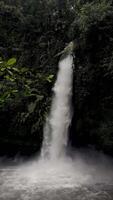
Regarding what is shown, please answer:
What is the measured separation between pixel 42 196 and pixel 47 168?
8.52ft

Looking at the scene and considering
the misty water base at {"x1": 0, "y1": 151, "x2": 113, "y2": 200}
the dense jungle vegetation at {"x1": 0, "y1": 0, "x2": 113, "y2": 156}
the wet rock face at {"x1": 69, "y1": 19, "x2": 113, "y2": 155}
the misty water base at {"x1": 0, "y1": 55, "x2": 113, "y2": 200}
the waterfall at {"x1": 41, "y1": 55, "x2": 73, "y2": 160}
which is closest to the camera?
the misty water base at {"x1": 0, "y1": 151, "x2": 113, "y2": 200}

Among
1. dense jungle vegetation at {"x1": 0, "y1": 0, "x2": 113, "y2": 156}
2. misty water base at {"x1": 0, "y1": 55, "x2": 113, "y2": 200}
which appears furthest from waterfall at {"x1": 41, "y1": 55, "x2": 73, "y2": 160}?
dense jungle vegetation at {"x1": 0, "y1": 0, "x2": 113, "y2": 156}

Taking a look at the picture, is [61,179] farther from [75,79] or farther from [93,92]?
[75,79]

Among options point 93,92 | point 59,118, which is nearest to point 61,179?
point 59,118

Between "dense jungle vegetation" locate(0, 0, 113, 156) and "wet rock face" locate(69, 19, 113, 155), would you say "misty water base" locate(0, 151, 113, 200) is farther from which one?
"wet rock face" locate(69, 19, 113, 155)

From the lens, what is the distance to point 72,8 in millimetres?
13391

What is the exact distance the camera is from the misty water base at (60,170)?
7.52 metres

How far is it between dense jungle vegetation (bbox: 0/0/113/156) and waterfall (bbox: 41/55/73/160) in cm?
22

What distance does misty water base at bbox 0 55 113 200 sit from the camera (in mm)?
7520

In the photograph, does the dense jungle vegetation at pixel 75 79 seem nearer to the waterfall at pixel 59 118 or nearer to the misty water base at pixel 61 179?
the waterfall at pixel 59 118

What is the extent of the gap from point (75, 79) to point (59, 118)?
151 cm

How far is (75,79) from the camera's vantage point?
33.8ft

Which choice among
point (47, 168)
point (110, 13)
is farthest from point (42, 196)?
point (110, 13)

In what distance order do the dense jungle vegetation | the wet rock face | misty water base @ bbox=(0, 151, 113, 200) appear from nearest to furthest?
misty water base @ bbox=(0, 151, 113, 200)
the wet rock face
the dense jungle vegetation
